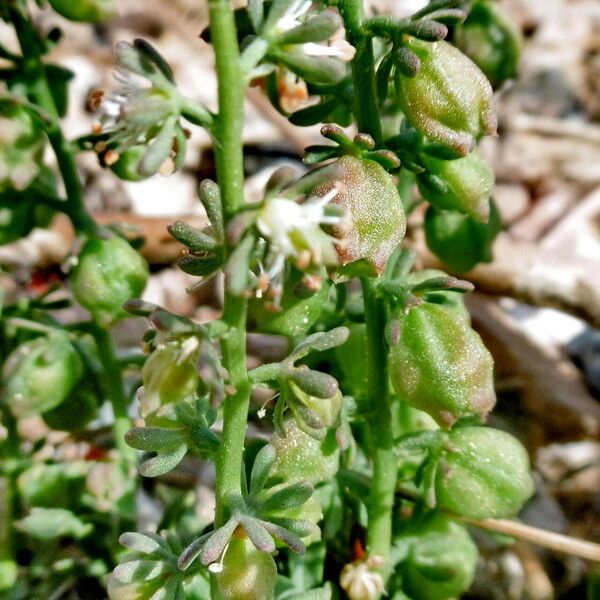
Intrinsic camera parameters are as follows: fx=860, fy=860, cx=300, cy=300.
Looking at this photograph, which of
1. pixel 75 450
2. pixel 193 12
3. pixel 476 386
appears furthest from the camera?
pixel 193 12

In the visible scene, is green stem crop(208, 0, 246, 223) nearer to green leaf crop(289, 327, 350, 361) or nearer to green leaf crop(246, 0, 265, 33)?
green leaf crop(246, 0, 265, 33)

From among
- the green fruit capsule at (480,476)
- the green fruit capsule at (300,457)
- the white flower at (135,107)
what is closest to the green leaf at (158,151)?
the white flower at (135,107)

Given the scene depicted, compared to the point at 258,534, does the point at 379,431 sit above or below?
below

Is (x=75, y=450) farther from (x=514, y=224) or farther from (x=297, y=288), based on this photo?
(x=514, y=224)

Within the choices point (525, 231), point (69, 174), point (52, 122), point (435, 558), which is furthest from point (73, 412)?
point (525, 231)

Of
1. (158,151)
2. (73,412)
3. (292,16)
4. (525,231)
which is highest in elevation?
(292,16)

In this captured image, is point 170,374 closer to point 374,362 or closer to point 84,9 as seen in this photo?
point 374,362

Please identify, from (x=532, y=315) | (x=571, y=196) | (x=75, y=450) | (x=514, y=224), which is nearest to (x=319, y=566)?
(x=75, y=450)
